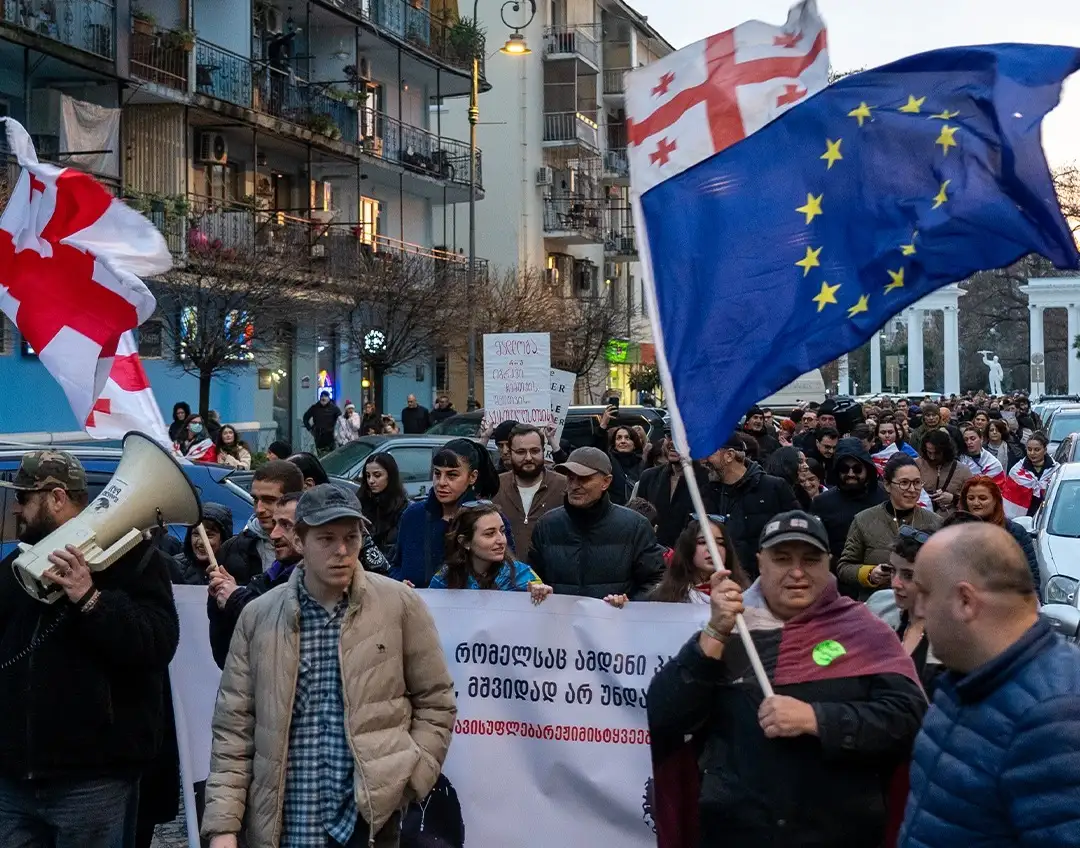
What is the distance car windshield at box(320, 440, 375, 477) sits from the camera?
17.7m

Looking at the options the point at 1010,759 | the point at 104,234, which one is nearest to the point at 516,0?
the point at 104,234

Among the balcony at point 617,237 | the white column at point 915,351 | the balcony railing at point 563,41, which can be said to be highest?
the balcony railing at point 563,41

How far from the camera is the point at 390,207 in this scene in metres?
46.7

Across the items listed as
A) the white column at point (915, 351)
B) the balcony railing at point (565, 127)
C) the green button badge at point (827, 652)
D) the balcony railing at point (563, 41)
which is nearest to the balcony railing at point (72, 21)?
the green button badge at point (827, 652)

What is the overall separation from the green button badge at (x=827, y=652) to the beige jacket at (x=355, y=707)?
126 cm

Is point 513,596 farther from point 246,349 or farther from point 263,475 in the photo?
point 246,349

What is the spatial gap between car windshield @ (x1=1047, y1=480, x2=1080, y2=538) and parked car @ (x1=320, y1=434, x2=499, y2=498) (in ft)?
22.1

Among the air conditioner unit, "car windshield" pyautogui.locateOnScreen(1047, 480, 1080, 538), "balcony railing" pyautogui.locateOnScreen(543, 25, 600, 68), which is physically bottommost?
"car windshield" pyautogui.locateOnScreen(1047, 480, 1080, 538)

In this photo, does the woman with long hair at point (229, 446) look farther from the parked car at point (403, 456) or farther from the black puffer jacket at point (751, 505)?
the black puffer jacket at point (751, 505)

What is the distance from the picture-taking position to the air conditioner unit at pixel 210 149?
34.9 metres

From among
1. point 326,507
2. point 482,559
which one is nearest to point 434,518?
point 482,559

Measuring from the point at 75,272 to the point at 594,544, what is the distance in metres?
2.65

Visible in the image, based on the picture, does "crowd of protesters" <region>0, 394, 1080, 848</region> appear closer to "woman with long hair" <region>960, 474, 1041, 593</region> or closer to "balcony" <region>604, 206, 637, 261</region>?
"woman with long hair" <region>960, 474, 1041, 593</region>

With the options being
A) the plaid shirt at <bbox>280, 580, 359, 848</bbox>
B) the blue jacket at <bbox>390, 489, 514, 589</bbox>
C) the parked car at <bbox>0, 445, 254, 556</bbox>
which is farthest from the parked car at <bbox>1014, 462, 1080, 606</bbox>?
the plaid shirt at <bbox>280, 580, 359, 848</bbox>
